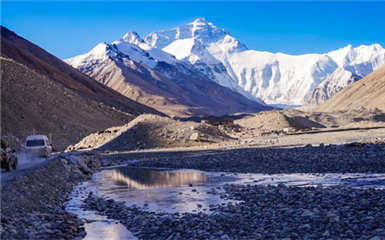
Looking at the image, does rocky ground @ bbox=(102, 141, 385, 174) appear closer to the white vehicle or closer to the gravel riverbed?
the gravel riverbed

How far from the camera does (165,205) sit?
1889cm

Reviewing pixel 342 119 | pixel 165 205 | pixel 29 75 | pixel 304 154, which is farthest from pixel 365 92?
pixel 165 205

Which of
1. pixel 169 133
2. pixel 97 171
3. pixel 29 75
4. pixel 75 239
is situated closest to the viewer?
pixel 75 239

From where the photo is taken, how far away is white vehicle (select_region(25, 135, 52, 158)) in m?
37.2

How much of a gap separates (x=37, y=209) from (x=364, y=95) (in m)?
157

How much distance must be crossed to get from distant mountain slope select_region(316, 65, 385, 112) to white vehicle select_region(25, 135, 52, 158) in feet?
378

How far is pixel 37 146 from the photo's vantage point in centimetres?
3756

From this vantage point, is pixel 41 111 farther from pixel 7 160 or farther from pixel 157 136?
pixel 7 160

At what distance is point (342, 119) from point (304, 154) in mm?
78181

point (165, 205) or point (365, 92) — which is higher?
point (365, 92)

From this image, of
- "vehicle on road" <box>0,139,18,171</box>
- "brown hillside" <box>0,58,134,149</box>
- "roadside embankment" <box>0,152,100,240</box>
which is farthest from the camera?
"brown hillside" <box>0,58,134,149</box>

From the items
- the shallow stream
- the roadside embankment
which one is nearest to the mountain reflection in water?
the shallow stream

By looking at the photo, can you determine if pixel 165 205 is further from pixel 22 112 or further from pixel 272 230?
pixel 22 112

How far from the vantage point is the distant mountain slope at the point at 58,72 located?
136m
